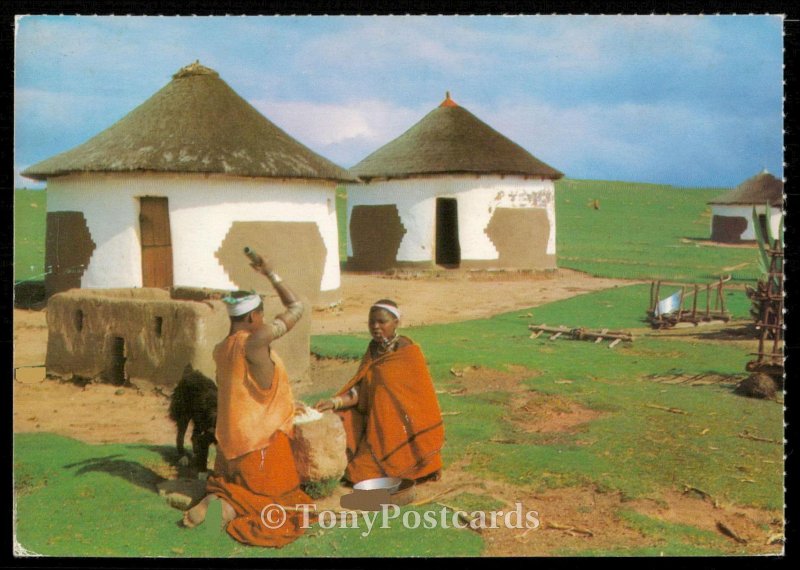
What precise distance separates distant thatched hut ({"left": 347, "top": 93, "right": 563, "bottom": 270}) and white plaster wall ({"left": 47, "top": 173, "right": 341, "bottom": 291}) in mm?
5333

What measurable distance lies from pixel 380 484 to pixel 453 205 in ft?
38.6

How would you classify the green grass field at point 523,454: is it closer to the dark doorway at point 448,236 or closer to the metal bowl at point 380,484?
the metal bowl at point 380,484

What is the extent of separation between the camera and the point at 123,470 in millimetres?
5234

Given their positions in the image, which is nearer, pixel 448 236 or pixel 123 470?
pixel 123 470

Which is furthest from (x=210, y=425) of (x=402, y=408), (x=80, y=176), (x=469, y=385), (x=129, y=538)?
(x=80, y=176)

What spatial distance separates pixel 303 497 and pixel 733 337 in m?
6.26

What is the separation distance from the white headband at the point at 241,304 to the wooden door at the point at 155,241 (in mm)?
5970

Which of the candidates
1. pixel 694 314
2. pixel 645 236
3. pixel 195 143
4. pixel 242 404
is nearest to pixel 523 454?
pixel 242 404

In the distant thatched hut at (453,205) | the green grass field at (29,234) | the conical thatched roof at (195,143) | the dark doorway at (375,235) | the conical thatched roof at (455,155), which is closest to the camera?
the green grass field at (29,234)

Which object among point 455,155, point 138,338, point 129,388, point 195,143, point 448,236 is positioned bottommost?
point 129,388

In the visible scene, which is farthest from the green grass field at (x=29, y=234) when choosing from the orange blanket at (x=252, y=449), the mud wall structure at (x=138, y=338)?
A: the orange blanket at (x=252, y=449)

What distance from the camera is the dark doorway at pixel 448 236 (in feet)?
52.7

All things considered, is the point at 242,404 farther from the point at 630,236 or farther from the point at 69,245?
the point at 630,236
